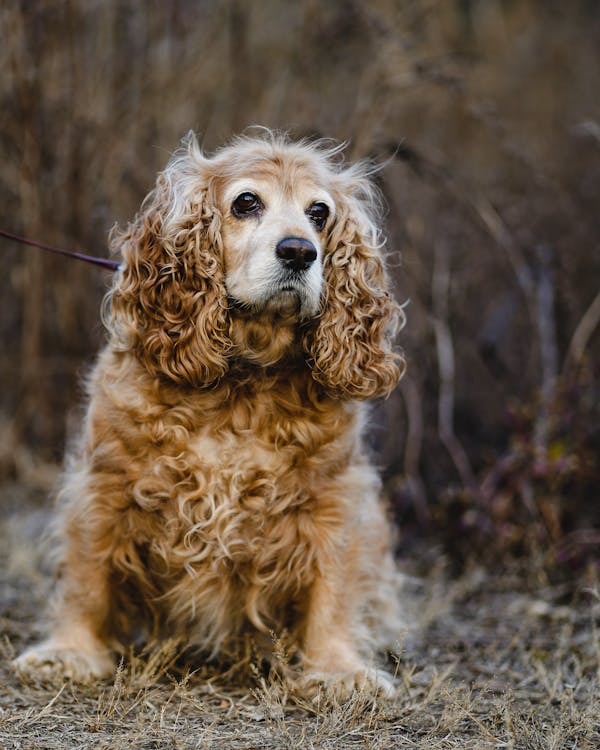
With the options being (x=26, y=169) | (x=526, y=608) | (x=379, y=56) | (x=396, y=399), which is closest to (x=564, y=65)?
(x=379, y=56)

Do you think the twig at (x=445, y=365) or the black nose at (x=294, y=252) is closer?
the black nose at (x=294, y=252)

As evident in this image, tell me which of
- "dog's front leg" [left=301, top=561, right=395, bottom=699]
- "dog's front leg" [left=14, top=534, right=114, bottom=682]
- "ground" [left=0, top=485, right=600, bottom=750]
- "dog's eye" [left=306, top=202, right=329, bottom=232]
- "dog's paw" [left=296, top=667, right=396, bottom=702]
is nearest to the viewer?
"ground" [left=0, top=485, right=600, bottom=750]

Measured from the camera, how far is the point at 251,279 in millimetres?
2803

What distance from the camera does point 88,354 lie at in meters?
5.47

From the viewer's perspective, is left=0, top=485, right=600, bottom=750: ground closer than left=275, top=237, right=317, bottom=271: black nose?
Yes

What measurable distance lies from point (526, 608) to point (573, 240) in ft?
6.75

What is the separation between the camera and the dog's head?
2816mm

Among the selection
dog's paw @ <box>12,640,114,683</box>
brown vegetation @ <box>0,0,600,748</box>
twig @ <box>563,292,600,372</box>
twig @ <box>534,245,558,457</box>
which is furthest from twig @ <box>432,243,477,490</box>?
dog's paw @ <box>12,640,114,683</box>

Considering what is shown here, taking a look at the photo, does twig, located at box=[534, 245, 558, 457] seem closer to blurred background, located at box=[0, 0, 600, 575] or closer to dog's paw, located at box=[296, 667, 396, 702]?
blurred background, located at box=[0, 0, 600, 575]

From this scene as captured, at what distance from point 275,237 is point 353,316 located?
0.44 m

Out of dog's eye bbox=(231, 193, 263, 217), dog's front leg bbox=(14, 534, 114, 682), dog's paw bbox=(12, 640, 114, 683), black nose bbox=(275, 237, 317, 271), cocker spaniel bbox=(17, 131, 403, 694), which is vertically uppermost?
dog's eye bbox=(231, 193, 263, 217)

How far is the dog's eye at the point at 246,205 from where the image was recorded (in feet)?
9.65

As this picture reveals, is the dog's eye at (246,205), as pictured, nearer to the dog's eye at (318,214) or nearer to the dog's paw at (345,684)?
the dog's eye at (318,214)

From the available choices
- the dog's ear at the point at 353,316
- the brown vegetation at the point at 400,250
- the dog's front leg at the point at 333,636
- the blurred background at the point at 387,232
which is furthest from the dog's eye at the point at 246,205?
the blurred background at the point at 387,232
